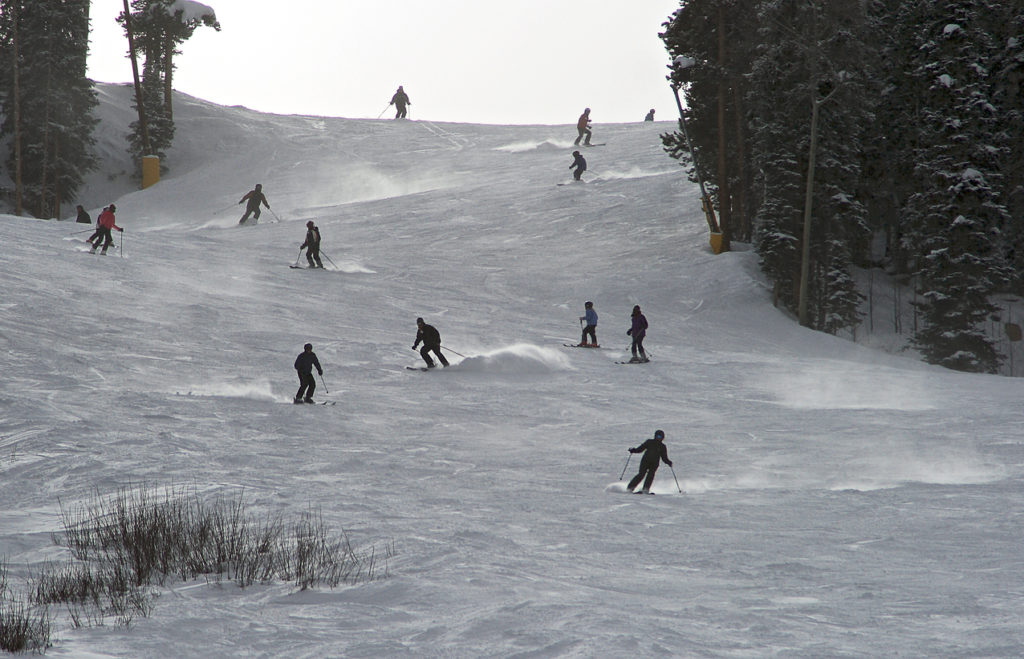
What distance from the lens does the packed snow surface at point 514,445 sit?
6.61 m

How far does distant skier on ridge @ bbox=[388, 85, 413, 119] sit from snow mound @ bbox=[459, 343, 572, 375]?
1735 inches

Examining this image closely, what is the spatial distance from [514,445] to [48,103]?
38.6 metres

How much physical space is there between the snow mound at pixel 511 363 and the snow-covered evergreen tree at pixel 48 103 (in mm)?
30770

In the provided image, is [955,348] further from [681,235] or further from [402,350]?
[402,350]

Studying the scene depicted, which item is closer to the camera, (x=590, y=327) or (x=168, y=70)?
(x=590, y=327)

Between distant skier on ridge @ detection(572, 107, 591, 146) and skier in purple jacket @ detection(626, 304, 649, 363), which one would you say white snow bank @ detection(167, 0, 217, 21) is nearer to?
distant skier on ridge @ detection(572, 107, 591, 146)

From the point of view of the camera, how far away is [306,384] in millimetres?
16906

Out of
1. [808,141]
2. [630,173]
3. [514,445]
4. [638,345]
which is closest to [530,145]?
[630,173]

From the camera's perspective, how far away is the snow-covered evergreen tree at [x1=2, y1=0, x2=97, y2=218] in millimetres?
45562

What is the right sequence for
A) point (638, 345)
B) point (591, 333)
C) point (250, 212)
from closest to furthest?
1. point (638, 345)
2. point (591, 333)
3. point (250, 212)

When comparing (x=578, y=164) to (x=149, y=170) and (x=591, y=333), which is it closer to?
(x=149, y=170)

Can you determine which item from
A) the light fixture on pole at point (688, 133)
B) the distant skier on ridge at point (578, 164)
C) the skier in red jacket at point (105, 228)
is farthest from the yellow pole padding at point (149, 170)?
the light fixture on pole at point (688, 133)

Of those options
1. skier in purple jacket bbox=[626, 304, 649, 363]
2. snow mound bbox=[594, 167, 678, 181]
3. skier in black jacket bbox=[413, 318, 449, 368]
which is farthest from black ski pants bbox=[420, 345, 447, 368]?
snow mound bbox=[594, 167, 678, 181]

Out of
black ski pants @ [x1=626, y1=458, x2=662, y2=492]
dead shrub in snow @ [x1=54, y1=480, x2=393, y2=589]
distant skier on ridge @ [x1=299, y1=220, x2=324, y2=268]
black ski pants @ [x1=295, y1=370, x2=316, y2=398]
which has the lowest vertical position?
black ski pants @ [x1=626, y1=458, x2=662, y2=492]
